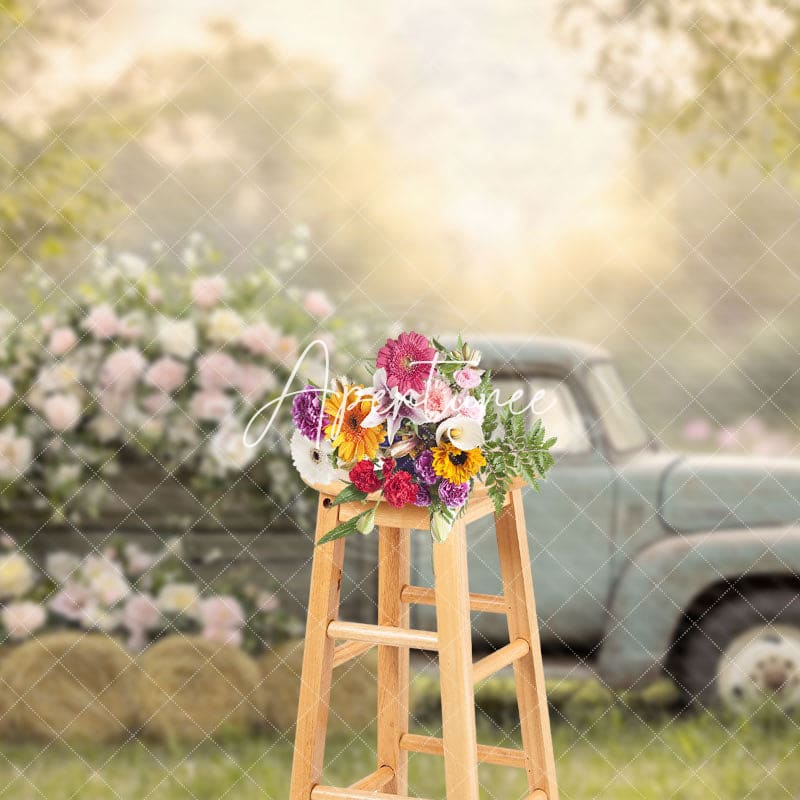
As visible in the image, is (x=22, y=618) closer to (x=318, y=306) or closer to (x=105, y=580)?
(x=105, y=580)

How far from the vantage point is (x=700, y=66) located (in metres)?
3.90

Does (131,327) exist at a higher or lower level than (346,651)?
higher

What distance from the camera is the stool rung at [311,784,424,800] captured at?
5.41 ft

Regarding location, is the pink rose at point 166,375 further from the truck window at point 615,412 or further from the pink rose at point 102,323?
the truck window at point 615,412

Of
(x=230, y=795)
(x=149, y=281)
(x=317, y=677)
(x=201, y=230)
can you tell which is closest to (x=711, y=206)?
(x=201, y=230)

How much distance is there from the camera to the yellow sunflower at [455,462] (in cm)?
156

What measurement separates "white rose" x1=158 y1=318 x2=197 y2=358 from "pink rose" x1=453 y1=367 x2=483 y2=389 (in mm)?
1643

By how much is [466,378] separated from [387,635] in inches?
16.2

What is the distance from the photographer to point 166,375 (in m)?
3.08

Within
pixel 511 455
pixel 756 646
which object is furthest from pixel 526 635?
pixel 756 646

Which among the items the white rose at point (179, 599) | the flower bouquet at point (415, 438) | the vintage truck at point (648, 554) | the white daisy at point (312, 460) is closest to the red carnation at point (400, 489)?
the flower bouquet at point (415, 438)

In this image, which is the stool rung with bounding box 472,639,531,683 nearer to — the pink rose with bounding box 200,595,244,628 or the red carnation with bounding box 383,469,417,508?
the red carnation with bounding box 383,469,417,508

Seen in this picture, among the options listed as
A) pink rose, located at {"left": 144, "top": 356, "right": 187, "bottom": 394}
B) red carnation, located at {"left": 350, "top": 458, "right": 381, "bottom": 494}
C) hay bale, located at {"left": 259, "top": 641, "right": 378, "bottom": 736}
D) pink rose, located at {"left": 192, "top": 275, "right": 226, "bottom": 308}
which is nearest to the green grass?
hay bale, located at {"left": 259, "top": 641, "right": 378, "bottom": 736}

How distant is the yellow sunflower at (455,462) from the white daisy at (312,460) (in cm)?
18
